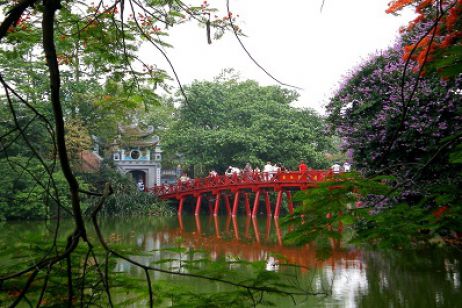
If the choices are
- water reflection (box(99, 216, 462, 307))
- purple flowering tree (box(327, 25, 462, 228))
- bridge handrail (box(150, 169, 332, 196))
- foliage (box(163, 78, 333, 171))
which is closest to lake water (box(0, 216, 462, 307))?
water reflection (box(99, 216, 462, 307))

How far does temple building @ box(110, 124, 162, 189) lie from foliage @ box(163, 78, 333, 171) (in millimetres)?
883

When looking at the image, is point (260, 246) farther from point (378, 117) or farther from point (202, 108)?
point (202, 108)

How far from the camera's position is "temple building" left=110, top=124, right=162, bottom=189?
21703mm

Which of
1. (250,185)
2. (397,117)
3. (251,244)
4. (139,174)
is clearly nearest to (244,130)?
(250,185)

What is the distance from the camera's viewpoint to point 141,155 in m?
23.5

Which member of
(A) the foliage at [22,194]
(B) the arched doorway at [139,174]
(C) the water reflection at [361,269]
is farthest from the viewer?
(B) the arched doorway at [139,174]

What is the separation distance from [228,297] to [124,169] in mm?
21529

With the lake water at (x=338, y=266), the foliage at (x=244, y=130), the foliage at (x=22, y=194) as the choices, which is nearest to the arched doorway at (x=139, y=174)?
the foliage at (x=244, y=130)

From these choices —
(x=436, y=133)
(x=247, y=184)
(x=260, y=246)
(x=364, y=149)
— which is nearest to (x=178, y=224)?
(x=247, y=184)

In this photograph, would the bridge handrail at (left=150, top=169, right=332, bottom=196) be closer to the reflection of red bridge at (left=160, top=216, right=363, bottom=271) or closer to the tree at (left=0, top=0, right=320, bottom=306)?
the reflection of red bridge at (left=160, top=216, right=363, bottom=271)

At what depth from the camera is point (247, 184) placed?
58.4 feet

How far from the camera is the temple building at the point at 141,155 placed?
2170 cm

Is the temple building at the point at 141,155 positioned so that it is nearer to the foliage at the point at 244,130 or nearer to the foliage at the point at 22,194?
the foliage at the point at 244,130

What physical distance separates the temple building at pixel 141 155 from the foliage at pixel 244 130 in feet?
2.90
